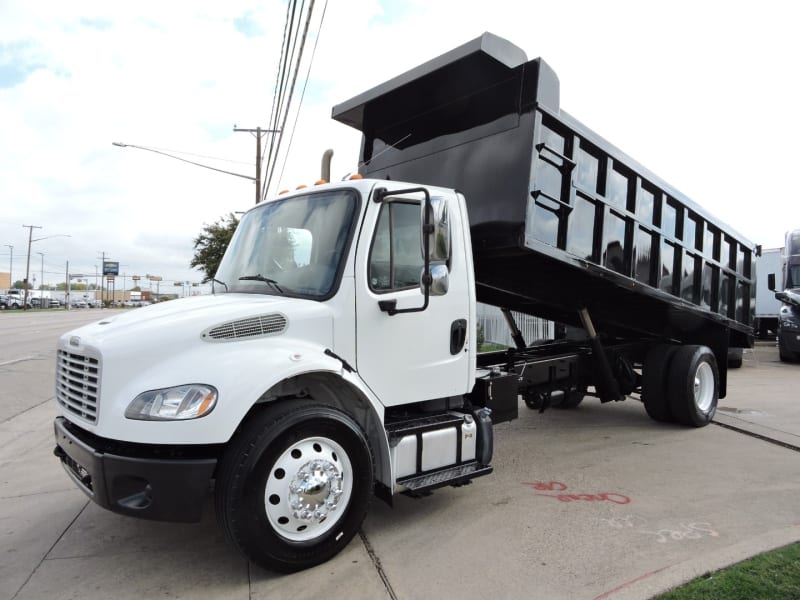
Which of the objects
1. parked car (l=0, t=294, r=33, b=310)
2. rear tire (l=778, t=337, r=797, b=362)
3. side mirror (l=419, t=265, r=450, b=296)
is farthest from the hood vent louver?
parked car (l=0, t=294, r=33, b=310)

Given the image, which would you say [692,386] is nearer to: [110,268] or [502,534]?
[502,534]

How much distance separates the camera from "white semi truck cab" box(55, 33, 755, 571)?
3150 mm

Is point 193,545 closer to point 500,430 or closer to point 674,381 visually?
point 500,430

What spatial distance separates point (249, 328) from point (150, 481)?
95 centimetres

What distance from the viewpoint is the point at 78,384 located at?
136 inches

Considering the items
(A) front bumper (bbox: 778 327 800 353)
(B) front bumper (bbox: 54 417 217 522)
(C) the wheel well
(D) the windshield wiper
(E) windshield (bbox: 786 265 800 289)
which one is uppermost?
(E) windshield (bbox: 786 265 800 289)

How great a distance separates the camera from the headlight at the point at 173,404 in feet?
10.0

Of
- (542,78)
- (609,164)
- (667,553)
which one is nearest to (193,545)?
(667,553)

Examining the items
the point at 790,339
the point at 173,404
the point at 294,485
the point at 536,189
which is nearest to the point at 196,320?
the point at 173,404

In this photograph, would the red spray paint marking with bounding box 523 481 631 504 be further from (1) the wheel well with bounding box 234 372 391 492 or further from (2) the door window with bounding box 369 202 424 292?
(2) the door window with bounding box 369 202 424 292

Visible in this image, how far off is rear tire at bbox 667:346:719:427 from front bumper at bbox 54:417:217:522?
5.70 meters

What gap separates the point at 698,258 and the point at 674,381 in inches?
57.6

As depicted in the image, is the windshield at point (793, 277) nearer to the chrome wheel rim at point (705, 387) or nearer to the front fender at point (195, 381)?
the chrome wheel rim at point (705, 387)

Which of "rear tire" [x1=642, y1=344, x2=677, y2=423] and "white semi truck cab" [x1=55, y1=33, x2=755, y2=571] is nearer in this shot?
"white semi truck cab" [x1=55, y1=33, x2=755, y2=571]
